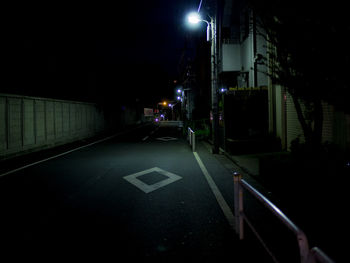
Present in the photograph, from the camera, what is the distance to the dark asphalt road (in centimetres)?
327

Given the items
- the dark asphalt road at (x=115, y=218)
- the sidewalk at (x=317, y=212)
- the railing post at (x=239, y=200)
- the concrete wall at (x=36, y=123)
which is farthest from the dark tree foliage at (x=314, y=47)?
the concrete wall at (x=36, y=123)

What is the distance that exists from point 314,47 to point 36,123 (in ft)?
44.6

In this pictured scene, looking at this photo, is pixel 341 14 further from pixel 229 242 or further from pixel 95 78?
pixel 95 78

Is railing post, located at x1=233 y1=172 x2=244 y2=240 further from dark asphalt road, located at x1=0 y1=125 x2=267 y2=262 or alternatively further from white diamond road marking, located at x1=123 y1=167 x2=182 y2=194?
white diamond road marking, located at x1=123 y1=167 x2=182 y2=194

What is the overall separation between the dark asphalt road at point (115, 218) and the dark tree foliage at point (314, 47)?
9.23 ft

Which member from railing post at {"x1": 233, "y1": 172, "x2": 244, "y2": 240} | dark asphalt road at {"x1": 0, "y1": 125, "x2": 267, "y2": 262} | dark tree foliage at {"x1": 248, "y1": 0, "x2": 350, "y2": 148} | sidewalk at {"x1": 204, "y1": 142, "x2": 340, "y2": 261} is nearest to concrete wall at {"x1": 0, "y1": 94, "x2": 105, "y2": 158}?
dark asphalt road at {"x1": 0, "y1": 125, "x2": 267, "y2": 262}

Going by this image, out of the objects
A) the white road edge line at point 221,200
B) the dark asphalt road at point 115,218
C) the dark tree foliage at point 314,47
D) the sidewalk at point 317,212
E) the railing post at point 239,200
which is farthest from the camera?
the white road edge line at point 221,200

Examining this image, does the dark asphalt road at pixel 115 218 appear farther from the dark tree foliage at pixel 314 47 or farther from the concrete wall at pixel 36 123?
the concrete wall at pixel 36 123

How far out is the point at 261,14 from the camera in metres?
5.65

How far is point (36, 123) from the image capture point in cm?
1355

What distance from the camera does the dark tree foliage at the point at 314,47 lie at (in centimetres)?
419

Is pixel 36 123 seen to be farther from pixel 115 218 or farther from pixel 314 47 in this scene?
pixel 314 47

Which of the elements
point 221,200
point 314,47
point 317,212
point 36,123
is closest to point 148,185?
point 221,200

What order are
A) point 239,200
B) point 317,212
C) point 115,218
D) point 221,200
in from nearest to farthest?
point 239,200
point 317,212
point 115,218
point 221,200
